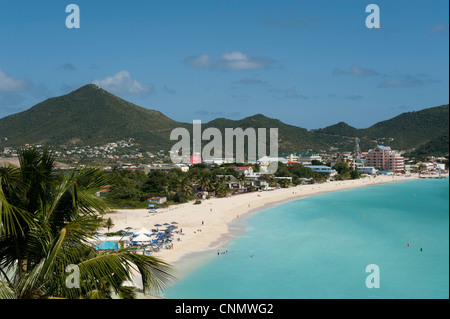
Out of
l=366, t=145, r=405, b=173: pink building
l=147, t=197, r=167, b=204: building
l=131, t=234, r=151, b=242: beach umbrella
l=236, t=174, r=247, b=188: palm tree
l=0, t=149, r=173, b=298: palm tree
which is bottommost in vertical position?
l=131, t=234, r=151, b=242: beach umbrella

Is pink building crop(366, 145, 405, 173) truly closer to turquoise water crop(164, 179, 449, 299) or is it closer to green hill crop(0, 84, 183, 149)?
turquoise water crop(164, 179, 449, 299)

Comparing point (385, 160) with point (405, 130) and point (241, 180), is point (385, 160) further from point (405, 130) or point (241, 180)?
point (241, 180)

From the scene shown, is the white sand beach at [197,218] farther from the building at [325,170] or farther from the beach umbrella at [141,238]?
the building at [325,170]

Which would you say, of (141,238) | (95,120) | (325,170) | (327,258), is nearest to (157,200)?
(141,238)

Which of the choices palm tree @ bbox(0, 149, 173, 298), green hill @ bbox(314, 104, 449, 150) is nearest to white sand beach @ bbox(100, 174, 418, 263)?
palm tree @ bbox(0, 149, 173, 298)

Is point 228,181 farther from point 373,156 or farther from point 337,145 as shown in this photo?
point 337,145

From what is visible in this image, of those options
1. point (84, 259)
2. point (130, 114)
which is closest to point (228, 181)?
point (84, 259)
